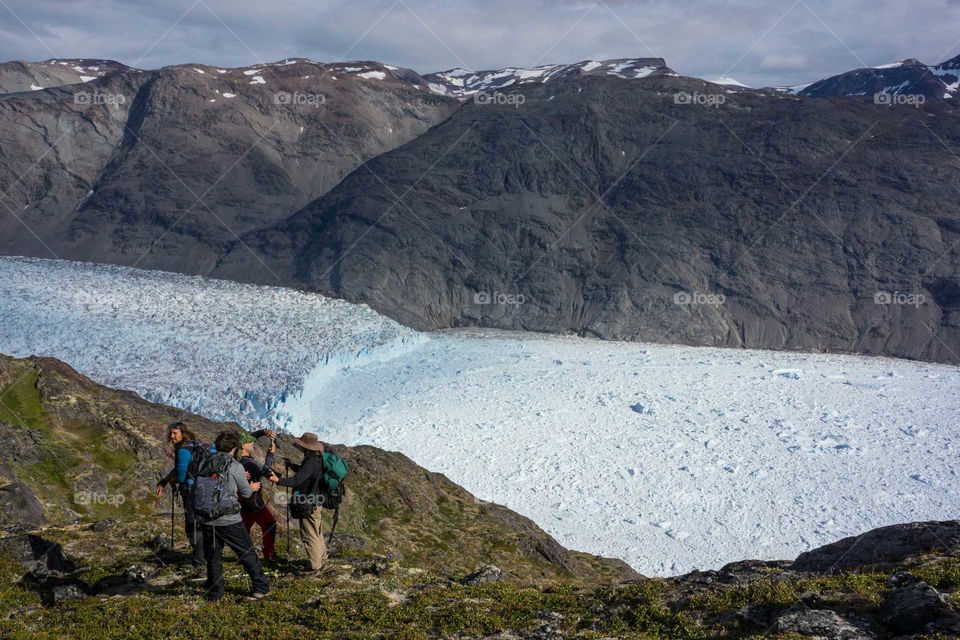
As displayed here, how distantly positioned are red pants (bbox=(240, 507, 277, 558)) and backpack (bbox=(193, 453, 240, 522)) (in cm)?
138

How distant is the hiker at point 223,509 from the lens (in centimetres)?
885

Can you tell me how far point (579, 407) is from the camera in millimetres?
42281

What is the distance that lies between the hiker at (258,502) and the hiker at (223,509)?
1.26 ft

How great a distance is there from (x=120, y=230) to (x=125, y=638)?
94279mm

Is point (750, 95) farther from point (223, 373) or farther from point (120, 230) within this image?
point (120, 230)

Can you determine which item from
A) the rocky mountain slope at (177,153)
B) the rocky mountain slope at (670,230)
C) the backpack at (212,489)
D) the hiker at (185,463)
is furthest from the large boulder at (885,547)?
the rocky mountain slope at (177,153)

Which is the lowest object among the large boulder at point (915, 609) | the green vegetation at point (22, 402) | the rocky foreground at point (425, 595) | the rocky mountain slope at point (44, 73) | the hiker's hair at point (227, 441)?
the rocky foreground at point (425, 595)

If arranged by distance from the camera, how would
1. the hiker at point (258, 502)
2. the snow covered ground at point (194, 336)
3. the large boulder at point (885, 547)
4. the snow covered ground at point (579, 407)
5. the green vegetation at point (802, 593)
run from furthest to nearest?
the snow covered ground at point (194, 336) < the snow covered ground at point (579, 407) < the large boulder at point (885, 547) < the hiker at point (258, 502) < the green vegetation at point (802, 593)

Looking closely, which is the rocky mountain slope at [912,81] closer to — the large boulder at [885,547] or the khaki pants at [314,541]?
the large boulder at [885,547]

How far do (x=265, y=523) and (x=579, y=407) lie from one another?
109 ft

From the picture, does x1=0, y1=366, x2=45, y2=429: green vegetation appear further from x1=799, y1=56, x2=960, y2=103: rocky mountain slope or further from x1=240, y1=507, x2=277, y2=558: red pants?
x1=799, y1=56, x2=960, y2=103: rocky mountain slope

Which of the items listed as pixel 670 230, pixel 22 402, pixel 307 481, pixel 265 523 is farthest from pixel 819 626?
pixel 670 230

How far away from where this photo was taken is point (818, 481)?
3359cm

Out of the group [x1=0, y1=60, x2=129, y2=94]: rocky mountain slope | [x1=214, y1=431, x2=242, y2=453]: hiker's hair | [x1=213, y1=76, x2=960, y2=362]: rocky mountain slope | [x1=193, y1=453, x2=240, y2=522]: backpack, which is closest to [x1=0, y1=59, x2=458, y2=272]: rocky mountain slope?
[x1=213, y1=76, x2=960, y2=362]: rocky mountain slope
